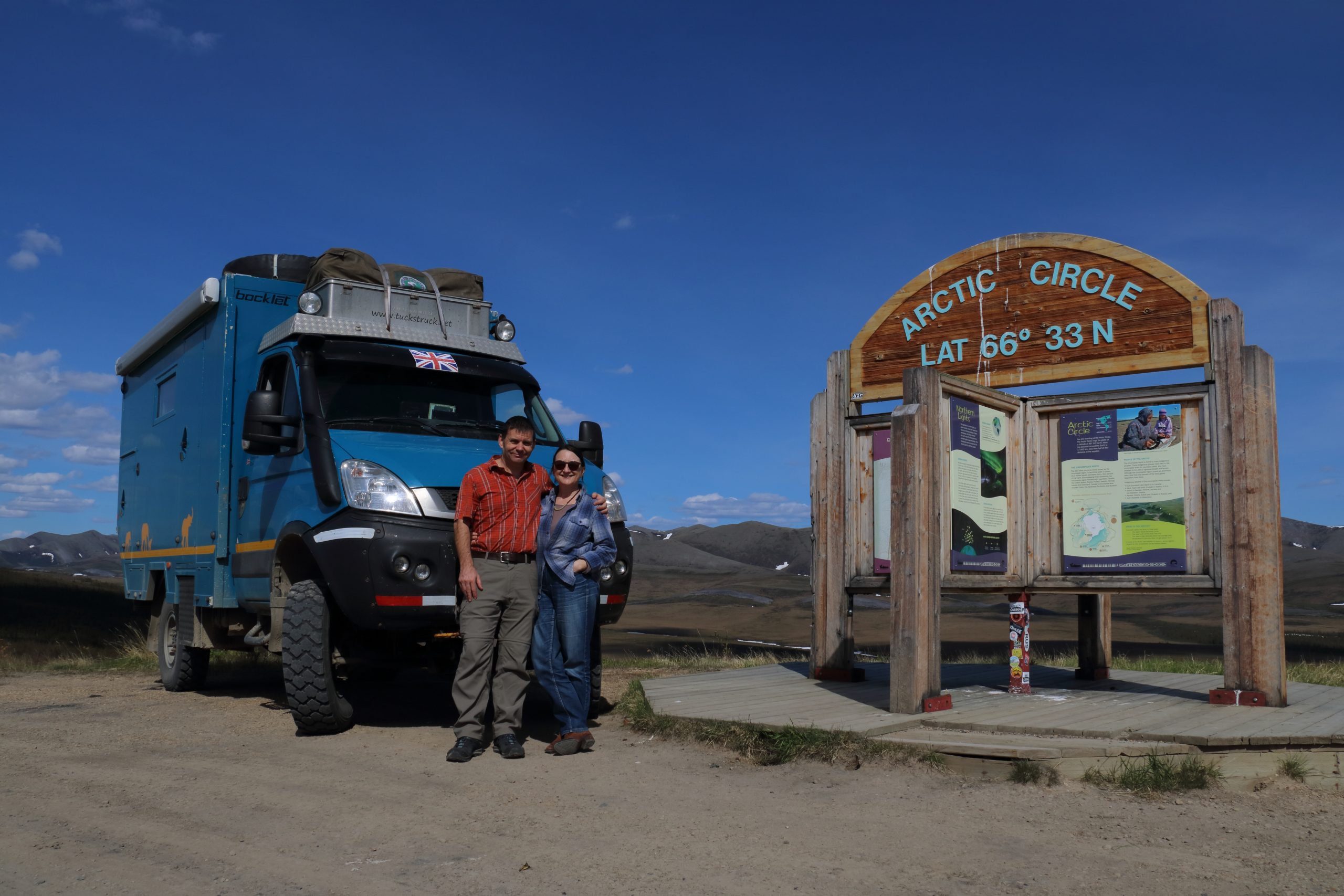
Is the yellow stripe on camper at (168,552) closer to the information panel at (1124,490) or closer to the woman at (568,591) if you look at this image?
the woman at (568,591)

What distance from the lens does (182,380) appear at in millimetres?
10062

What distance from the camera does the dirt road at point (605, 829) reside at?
4047 millimetres

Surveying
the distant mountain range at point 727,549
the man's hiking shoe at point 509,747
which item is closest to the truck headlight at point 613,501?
the man's hiking shoe at point 509,747

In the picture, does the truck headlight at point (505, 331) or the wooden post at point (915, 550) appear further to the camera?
the truck headlight at point (505, 331)

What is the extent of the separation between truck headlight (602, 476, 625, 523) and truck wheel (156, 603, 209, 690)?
4.48 m

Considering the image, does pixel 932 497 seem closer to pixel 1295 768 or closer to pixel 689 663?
pixel 1295 768

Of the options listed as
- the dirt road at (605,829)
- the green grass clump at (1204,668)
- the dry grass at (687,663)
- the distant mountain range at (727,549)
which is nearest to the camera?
the dirt road at (605,829)

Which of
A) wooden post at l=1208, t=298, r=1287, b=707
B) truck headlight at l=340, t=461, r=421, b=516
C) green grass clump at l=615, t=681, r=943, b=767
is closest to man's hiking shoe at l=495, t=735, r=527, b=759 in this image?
green grass clump at l=615, t=681, r=943, b=767

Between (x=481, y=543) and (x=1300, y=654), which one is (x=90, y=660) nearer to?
(x=481, y=543)

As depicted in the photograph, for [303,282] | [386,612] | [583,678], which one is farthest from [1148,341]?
[303,282]

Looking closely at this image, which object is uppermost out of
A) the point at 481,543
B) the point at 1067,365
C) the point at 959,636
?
the point at 1067,365

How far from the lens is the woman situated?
659 centimetres

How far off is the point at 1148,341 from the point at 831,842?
5084mm

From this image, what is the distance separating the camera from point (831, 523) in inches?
369
